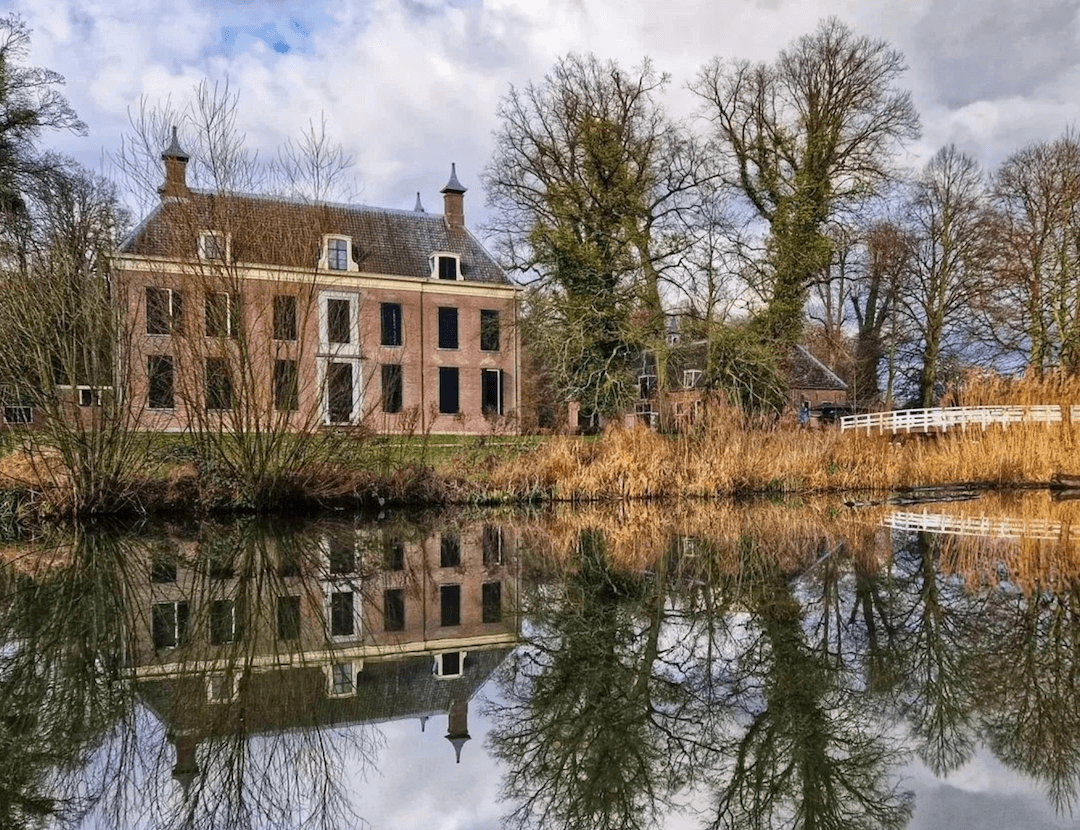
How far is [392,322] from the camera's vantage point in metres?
27.8

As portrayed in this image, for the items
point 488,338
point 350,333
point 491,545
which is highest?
point 488,338

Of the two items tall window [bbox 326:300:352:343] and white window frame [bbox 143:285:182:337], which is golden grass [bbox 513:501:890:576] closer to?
tall window [bbox 326:300:352:343]

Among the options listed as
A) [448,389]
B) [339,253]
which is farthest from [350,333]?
[448,389]

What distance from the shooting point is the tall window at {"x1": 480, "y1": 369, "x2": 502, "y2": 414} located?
95.2 feet

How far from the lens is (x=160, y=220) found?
35.5 ft

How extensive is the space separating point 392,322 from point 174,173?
54.2 ft

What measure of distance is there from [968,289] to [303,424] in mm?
22845

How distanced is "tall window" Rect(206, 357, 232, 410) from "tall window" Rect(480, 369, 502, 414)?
56.5 ft

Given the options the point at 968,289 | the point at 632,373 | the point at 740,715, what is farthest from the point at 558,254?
the point at 740,715

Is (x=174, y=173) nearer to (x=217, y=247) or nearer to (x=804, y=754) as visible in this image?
(x=217, y=247)

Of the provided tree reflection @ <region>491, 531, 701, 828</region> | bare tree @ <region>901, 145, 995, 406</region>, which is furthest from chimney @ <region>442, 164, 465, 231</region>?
tree reflection @ <region>491, 531, 701, 828</region>

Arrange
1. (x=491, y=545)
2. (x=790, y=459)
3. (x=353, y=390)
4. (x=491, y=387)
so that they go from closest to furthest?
(x=491, y=545)
(x=353, y=390)
(x=790, y=459)
(x=491, y=387)

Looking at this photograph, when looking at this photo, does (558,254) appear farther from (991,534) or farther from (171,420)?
(991,534)

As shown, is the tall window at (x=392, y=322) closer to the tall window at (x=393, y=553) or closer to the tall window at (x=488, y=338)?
the tall window at (x=488, y=338)
